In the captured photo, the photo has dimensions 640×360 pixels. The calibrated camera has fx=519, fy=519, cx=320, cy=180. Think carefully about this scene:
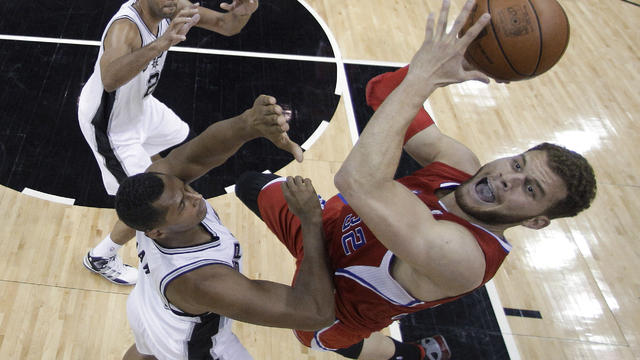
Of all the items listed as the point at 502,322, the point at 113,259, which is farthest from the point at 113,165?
the point at 502,322

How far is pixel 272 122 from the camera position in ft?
8.34

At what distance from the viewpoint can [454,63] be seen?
75.4 inches

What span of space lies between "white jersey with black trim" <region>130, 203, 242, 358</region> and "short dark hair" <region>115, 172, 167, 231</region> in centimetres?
20

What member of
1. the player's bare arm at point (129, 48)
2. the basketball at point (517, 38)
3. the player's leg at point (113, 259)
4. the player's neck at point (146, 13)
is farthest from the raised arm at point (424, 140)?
the player's leg at point (113, 259)

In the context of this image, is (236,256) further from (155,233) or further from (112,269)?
(112,269)

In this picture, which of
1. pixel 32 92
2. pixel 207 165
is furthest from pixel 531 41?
pixel 32 92

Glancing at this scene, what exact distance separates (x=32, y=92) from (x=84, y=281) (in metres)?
2.35

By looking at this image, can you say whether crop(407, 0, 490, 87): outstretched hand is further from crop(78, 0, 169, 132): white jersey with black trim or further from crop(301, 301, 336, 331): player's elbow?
crop(78, 0, 169, 132): white jersey with black trim

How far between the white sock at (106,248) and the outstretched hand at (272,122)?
5.87 ft

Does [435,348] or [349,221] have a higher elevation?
[349,221]

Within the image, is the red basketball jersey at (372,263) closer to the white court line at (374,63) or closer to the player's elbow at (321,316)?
the player's elbow at (321,316)

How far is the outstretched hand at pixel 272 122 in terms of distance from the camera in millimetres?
2523

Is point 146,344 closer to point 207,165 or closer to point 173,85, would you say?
point 207,165

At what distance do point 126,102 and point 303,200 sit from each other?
189 centimetres
